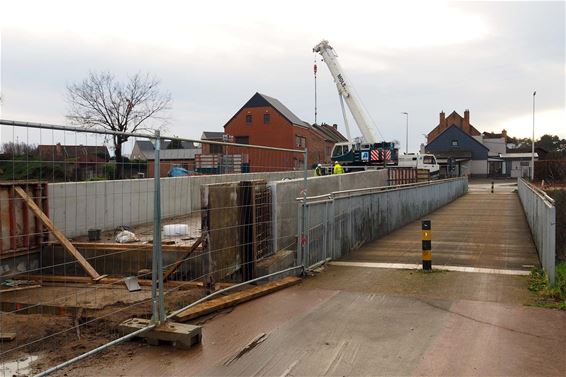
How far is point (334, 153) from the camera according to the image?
3412 centimetres

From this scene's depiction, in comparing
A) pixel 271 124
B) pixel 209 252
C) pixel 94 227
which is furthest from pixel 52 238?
pixel 271 124

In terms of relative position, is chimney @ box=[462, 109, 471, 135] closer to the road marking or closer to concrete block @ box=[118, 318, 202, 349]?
the road marking

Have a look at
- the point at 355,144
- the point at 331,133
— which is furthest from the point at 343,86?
the point at 331,133

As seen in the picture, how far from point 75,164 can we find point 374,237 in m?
10.5

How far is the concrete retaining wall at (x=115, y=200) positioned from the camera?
24.9ft

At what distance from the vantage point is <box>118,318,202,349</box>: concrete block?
540 centimetres

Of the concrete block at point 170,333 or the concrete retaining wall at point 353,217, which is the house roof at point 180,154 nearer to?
the concrete block at point 170,333

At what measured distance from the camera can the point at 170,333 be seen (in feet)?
17.9

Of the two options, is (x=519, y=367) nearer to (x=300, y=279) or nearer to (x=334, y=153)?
(x=300, y=279)

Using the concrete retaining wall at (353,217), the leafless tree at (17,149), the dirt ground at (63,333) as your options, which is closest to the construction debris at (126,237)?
the dirt ground at (63,333)

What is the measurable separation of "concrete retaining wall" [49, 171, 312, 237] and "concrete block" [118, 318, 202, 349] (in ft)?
5.85

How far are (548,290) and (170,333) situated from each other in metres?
5.76

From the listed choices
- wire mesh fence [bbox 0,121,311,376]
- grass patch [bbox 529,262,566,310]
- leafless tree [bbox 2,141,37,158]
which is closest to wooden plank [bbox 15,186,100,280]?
wire mesh fence [bbox 0,121,311,376]

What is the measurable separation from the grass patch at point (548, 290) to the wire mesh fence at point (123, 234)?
13.5 ft
